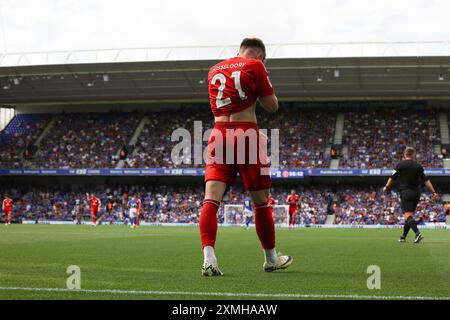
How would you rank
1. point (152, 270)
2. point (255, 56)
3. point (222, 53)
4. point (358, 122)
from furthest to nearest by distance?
point (358, 122)
point (222, 53)
point (152, 270)
point (255, 56)

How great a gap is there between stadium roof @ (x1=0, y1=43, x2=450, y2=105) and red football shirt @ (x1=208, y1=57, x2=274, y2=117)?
112 ft

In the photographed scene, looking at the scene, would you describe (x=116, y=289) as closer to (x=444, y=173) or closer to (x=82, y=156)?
(x=444, y=173)

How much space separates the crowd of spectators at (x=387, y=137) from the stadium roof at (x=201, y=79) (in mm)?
1498

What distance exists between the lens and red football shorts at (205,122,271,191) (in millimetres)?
6102

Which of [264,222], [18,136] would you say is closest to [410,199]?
[264,222]

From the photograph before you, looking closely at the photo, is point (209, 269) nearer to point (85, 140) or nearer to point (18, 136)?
point (85, 140)

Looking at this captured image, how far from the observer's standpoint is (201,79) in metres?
44.9

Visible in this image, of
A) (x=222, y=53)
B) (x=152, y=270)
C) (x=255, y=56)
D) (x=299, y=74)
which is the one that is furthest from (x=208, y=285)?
(x=299, y=74)

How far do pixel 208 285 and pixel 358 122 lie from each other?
43.9 meters

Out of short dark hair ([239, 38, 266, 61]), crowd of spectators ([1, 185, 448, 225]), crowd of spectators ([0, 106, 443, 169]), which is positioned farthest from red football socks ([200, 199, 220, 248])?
crowd of spectators ([0, 106, 443, 169])

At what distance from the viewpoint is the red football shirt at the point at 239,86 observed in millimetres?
6125

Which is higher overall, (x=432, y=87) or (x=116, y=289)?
(x=432, y=87)

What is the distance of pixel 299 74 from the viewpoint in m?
43.0
